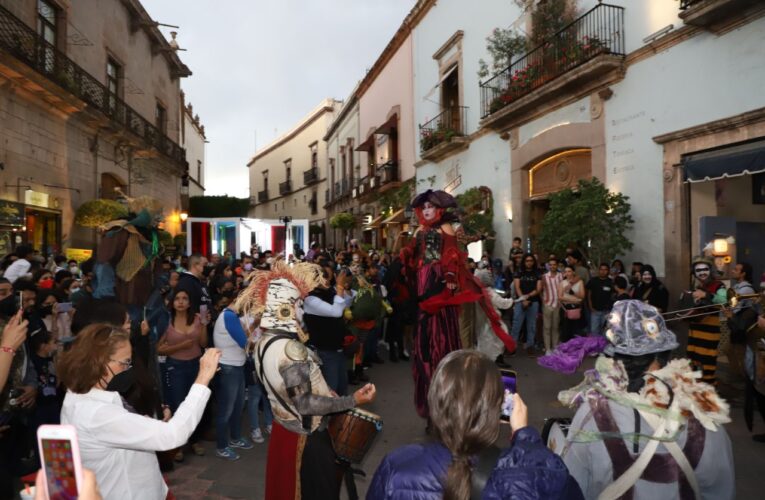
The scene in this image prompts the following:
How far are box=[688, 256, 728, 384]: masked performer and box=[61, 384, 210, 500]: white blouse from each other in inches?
221

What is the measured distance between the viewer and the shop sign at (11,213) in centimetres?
1086

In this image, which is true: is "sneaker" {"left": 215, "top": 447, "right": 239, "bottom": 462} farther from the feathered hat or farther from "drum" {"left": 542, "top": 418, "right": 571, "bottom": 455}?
"drum" {"left": 542, "top": 418, "right": 571, "bottom": 455}

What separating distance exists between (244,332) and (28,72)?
405 inches

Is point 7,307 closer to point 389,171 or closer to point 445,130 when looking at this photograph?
point 445,130

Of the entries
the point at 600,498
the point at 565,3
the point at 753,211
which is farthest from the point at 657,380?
the point at 565,3

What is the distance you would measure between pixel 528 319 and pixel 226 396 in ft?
20.3

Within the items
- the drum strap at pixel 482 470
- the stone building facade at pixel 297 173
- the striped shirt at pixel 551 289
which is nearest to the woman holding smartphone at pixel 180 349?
the drum strap at pixel 482 470

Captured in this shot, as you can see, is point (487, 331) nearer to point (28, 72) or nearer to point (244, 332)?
point (244, 332)

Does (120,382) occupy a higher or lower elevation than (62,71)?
lower

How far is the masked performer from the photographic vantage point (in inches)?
234

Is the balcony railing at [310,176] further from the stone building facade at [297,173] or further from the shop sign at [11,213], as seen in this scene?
the shop sign at [11,213]

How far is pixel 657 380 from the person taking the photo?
6.61 feet

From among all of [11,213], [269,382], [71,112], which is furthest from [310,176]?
[269,382]

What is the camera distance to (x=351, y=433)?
2.93 m
